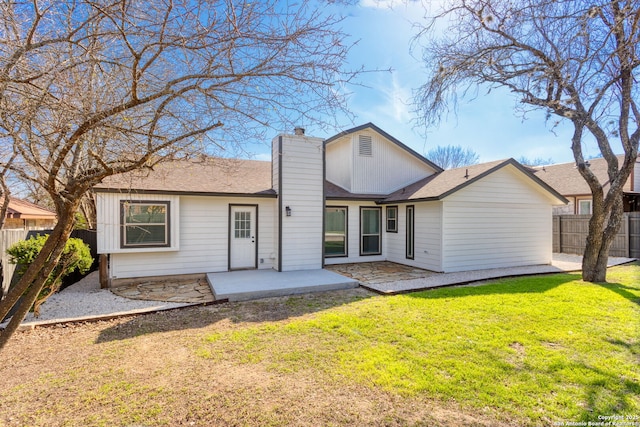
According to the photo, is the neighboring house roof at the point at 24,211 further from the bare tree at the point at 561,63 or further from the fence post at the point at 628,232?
the fence post at the point at 628,232

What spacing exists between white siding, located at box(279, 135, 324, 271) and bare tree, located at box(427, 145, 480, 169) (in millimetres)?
31155

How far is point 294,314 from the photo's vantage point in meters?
5.72

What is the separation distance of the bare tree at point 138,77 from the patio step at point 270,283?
4.22 meters

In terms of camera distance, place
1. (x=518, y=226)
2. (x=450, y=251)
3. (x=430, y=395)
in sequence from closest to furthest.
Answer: (x=430, y=395), (x=450, y=251), (x=518, y=226)

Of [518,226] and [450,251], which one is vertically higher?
[518,226]

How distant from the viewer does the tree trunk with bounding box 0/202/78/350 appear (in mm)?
2682

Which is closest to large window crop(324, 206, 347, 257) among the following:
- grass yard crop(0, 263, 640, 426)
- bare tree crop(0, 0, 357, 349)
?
grass yard crop(0, 263, 640, 426)

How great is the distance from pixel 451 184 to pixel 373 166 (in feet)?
10.6

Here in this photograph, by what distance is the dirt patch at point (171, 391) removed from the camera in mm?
2770

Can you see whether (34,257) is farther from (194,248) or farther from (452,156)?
(452,156)

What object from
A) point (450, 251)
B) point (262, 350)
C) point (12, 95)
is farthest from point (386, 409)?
point (450, 251)

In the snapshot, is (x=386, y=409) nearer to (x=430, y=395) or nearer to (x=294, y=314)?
(x=430, y=395)

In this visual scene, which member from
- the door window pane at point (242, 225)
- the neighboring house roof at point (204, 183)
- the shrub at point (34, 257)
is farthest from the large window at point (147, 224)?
the door window pane at point (242, 225)

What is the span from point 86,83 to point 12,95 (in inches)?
22.6
